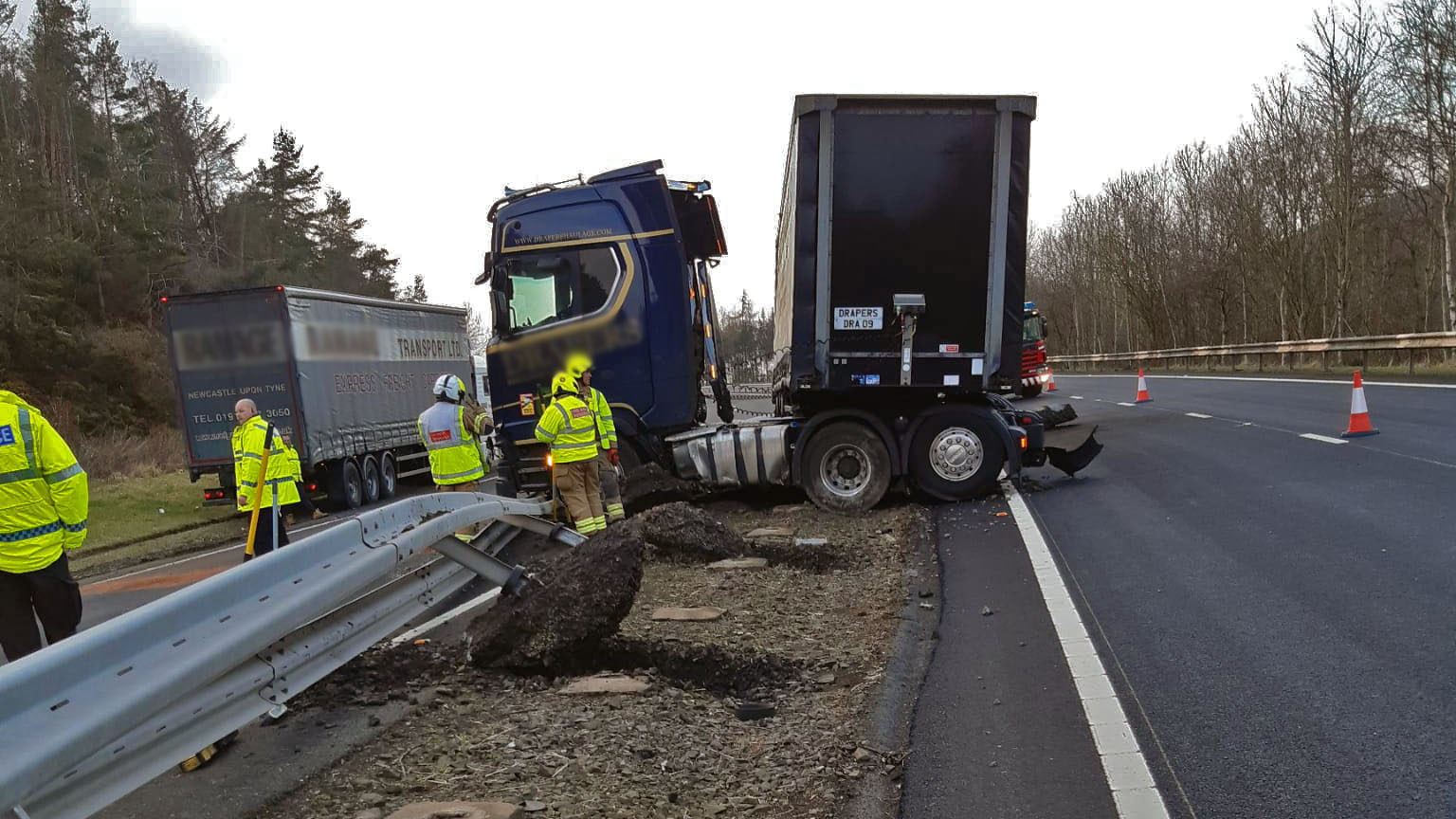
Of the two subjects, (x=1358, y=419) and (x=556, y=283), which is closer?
(x=556, y=283)

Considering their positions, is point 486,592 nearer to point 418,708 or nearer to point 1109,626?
point 418,708

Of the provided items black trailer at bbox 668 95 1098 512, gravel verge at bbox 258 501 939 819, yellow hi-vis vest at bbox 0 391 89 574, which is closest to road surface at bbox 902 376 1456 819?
gravel verge at bbox 258 501 939 819

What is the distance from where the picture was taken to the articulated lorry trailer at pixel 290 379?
16.3 m

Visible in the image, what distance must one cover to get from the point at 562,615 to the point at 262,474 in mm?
3896

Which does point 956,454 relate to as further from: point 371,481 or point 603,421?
point 371,481

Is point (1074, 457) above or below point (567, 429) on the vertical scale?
below

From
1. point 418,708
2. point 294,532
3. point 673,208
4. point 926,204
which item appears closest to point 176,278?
point 294,532

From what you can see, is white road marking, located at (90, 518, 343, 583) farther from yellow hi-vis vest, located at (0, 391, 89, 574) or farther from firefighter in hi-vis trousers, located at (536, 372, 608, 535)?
yellow hi-vis vest, located at (0, 391, 89, 574)

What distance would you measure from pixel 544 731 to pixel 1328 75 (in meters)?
36.5

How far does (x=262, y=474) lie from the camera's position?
7.66 m

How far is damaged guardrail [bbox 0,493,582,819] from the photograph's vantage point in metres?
2.39

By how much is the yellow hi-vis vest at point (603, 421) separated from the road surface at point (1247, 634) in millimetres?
3329

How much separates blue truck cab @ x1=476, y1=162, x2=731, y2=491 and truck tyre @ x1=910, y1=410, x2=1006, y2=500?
8.64ft

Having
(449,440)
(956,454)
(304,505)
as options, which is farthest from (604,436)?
(304,505)
